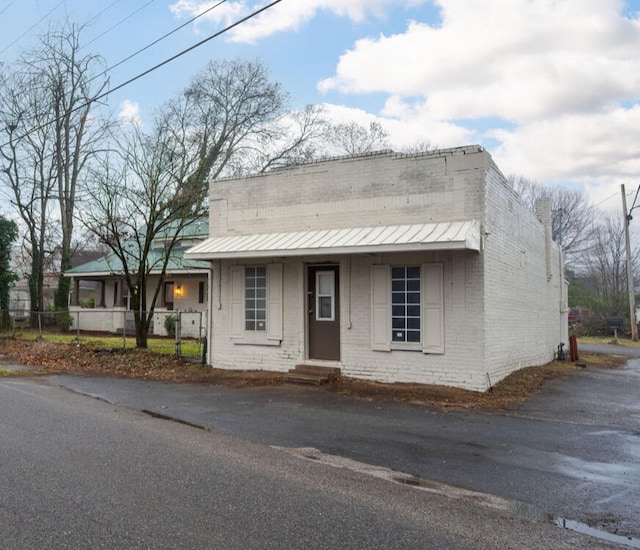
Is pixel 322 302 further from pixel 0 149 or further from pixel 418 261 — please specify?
pixel 0 149

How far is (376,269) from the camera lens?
1138cm

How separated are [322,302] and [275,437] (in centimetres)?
527

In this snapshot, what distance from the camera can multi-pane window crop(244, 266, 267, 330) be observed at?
12.9 meters

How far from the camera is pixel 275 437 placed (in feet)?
24.0

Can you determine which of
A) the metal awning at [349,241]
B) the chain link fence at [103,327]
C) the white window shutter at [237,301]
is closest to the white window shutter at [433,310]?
the metal awning at [349,241]

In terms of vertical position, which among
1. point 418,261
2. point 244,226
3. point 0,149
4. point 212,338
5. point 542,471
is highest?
point 0,149

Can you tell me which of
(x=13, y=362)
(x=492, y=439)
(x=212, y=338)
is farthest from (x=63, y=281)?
(x=492, y=439)

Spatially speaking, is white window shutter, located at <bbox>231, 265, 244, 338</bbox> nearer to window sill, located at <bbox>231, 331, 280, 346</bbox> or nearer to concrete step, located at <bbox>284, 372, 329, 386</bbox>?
window sill, located at <bbox>231, 331, 280, 346</bbox>

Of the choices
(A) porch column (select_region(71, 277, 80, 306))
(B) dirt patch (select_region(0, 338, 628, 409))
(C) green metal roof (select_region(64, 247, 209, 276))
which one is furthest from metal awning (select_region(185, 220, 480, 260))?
(A) porch column (select_region(71, 277, 80, 306))

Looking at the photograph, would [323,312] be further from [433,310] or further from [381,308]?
[433,310]

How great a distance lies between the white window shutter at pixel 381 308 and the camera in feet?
36.7

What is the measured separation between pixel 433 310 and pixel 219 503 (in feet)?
22.8

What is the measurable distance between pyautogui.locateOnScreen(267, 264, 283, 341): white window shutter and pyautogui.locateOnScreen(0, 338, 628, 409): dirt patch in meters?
0.96

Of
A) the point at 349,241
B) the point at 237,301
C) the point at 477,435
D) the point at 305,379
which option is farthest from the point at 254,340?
the point at 477,435
